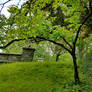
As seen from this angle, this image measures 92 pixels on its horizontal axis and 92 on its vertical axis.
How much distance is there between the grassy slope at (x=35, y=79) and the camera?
7093 mm

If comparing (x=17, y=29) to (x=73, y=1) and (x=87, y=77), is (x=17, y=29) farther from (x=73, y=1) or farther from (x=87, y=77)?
(x=87, y=77)

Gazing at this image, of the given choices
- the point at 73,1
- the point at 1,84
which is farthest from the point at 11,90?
the point at 73,1

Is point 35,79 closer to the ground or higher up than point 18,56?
closer to the ground

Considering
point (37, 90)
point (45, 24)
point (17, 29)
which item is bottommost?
point (37, 90)

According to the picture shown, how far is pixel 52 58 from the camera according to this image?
22.1 meters

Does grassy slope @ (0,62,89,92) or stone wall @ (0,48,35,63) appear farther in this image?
stone wall @ (0,48,35,63)

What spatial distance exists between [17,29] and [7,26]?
1.46 feet

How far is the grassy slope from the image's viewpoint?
7093 mm

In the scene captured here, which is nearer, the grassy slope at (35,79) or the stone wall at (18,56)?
the grassy slope at (35,79)

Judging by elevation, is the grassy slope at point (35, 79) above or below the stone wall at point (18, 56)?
below

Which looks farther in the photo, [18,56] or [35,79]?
[18,56]

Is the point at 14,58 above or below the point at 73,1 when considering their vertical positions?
below

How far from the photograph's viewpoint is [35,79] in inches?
337

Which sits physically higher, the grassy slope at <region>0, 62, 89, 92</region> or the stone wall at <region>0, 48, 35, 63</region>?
the stone wall at <region>0, 48, 35, 63</region>
